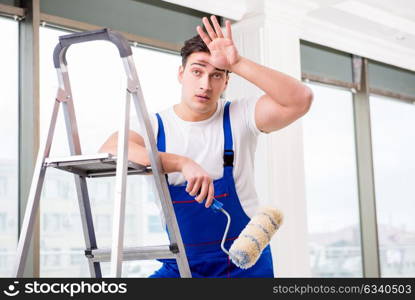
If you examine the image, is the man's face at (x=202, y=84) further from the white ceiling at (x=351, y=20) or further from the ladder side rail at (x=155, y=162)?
the white ceiling at (x=351, y=20)

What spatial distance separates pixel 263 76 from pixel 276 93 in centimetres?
7

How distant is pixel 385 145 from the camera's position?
247 inches

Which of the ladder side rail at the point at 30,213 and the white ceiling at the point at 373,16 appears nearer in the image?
the ladder side rail at the point at 30,213

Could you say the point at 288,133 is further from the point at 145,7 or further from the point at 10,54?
the point at 10,54

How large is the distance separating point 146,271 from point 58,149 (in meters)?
1.05

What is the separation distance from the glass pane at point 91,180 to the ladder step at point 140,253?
1.88 m

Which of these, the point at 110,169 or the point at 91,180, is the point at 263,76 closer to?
the point at 110,169

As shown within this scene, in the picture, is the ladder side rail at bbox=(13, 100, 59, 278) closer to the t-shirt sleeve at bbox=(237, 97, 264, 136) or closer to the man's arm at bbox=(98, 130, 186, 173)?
the man's arm at bbox=(98, 130, 186, 173)

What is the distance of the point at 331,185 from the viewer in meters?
5.68

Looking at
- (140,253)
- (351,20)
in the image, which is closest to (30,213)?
(140,253)

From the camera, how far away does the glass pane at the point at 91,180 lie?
3.75m

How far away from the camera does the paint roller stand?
167 centimetres

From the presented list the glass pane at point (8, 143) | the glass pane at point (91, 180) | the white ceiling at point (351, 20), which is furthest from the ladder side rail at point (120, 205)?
the white ceiling at point (351, 20)

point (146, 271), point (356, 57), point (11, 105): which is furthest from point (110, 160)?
point (356, 57)
